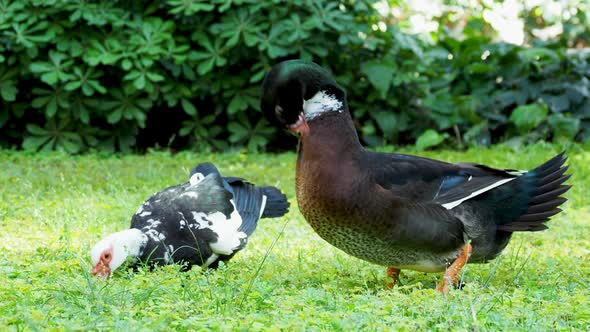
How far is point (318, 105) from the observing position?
15.3ft

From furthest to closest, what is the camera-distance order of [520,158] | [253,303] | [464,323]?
[520,158]
[253,303]
[464,323]

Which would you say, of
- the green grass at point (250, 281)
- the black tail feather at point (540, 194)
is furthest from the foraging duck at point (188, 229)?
the black tail feather at point (540, 194)

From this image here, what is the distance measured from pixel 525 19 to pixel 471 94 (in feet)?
9.04

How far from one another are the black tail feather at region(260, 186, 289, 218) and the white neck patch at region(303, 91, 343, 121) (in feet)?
5.57

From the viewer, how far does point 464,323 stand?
3.63 meters

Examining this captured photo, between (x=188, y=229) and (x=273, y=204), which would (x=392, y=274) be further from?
(x=273, y=204)

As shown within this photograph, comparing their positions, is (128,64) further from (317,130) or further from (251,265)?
(317,130)

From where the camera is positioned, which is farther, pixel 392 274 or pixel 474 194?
pixel 392 274

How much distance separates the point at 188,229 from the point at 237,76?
208 inches

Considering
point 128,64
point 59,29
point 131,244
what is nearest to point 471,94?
point 128,64

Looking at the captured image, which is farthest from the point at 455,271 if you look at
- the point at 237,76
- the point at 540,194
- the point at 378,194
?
the point at 237,76

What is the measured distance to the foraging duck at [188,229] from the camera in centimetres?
516

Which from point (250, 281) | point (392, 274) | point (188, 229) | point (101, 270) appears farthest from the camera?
point (188, 229)

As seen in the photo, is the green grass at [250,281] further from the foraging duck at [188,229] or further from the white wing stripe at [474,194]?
the white wing stripe at [474,194]
